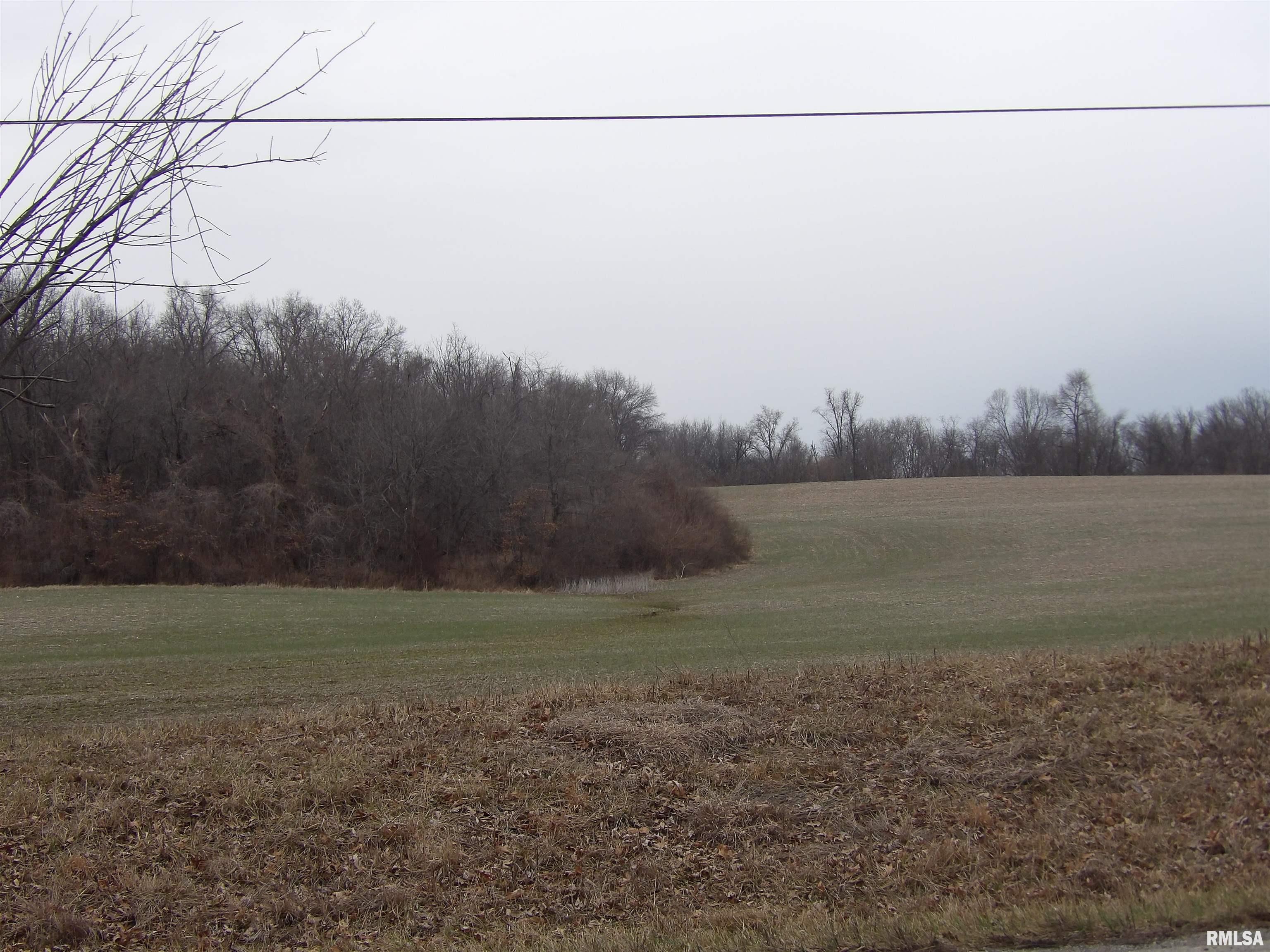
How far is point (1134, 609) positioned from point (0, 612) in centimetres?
3610

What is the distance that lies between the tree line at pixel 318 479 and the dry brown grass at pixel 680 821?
42.0 metres

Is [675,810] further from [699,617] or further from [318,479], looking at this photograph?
[318,479]

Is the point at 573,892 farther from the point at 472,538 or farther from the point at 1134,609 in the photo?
the point at 472,538

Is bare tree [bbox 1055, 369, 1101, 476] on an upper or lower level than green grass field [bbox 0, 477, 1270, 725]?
upper

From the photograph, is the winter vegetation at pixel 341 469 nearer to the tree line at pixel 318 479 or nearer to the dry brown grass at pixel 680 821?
the tree line at pixel 318 479

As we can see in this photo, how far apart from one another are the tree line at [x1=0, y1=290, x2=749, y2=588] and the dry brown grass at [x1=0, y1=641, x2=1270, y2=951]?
41972 mm

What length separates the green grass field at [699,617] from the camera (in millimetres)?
17172

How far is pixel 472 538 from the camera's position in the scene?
54219 mm

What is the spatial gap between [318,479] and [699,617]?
103 ft

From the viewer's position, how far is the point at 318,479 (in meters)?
54.0

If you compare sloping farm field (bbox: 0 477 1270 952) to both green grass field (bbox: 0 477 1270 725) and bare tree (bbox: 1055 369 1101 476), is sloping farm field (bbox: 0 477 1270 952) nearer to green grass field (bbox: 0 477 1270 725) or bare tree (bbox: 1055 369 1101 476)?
green grass field (bbox: 0 477 1270 725)

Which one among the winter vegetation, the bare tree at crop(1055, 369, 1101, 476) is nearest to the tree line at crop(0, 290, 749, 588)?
the winter vegetation

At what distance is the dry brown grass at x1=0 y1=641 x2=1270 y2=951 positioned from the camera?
5523 millimetres

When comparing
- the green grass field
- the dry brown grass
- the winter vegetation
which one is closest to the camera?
the dry brown grass
